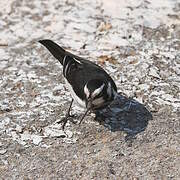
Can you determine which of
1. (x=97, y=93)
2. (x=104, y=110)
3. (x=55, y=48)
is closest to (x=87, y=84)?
(x=97, y=93)

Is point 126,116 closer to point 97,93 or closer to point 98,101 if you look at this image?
point 98,101

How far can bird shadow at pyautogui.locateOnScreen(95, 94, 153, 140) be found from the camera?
5.21m

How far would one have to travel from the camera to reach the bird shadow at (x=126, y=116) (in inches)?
205

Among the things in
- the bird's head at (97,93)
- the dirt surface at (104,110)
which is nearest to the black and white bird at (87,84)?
the bird's head at (97,93)

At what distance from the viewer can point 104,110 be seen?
18.0 ft

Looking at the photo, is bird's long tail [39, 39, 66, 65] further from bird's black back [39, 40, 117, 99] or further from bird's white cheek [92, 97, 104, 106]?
bird's white cheek [92, 97, 104, 106]

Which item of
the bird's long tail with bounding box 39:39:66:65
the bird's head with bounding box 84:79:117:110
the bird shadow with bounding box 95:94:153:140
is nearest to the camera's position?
the bird's head with bounding box 84:79:117:110

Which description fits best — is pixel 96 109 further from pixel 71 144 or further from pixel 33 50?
pixel 33 50

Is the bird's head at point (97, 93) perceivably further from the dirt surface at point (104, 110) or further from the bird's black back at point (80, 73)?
the dirt surface at point (104, 110)

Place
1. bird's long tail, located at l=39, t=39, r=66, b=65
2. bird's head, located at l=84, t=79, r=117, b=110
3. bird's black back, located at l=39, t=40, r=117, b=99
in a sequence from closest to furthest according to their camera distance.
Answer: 1. bird's head, located at l=84, t=79, r=117, b=110
2. bird's black back, located at l=39, t=40, r=117, b=99
3. bird's long tail, located at l=39, t=39, r=66, b=65

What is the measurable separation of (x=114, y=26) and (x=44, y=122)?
2.25 meters

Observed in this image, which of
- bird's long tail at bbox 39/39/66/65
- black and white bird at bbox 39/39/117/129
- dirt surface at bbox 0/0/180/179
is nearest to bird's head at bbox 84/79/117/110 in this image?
black and white bird at bbox 39/39/117/129

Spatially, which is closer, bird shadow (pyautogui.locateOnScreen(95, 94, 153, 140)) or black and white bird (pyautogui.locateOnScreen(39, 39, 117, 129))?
black and white bird (pyautogui.locateOnScreen(39, 39, 117, 129))

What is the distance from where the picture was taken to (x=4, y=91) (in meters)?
5.83
